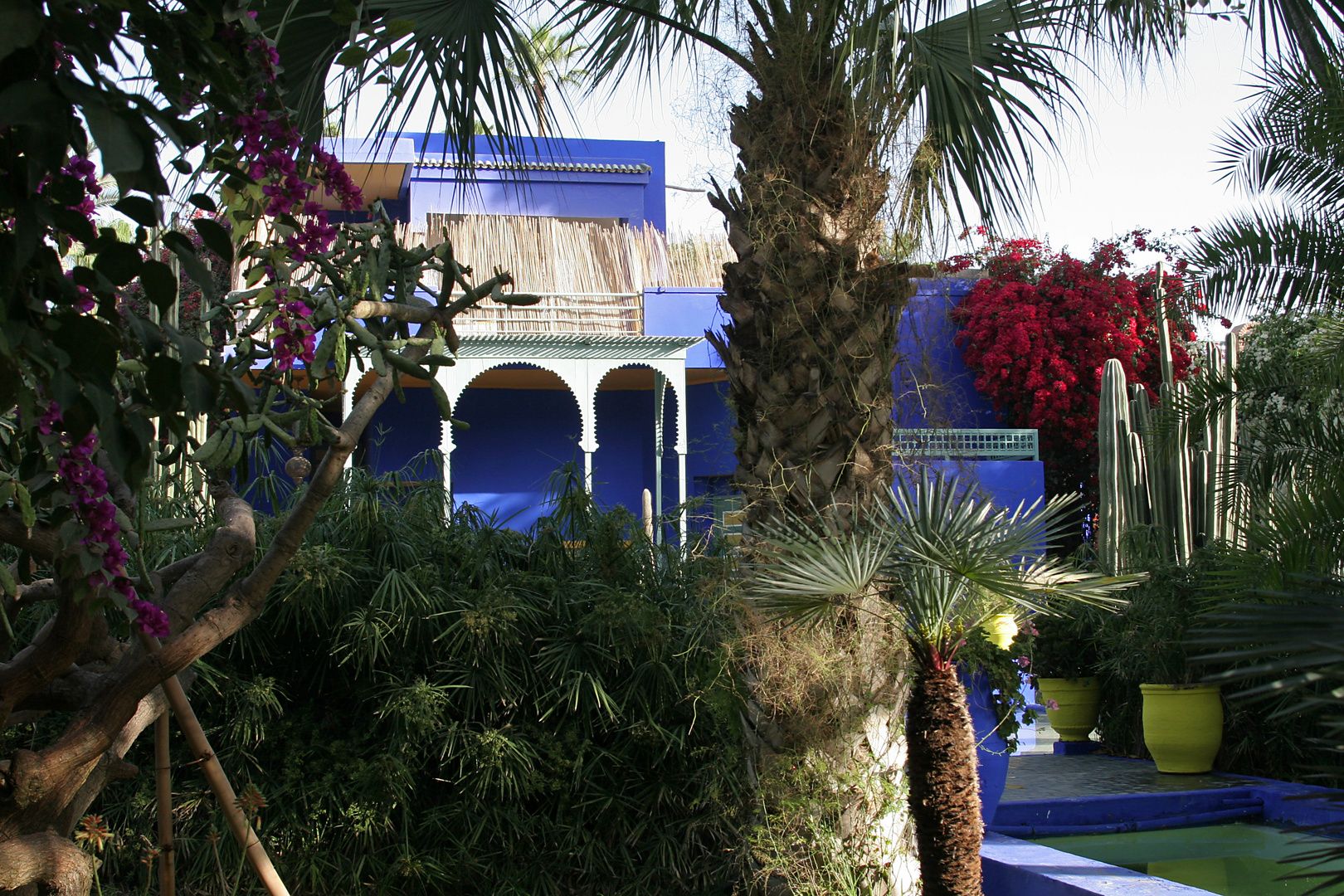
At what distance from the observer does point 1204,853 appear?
5.70m

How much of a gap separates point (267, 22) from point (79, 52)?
2.80 m

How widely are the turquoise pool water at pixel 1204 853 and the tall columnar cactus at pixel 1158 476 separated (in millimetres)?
2988

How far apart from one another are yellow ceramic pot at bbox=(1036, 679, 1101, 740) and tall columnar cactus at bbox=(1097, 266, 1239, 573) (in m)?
1.19

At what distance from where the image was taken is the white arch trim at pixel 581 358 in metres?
12.7

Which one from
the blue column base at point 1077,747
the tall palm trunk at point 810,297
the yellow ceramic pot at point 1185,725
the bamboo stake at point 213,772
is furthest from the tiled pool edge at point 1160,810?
the bamboo stake at point 213,772

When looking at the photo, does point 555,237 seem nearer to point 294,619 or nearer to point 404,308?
point 294,619

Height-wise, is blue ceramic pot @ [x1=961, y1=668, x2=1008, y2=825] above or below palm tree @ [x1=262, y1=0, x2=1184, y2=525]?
below

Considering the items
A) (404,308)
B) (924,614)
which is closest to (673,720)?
(924,614)

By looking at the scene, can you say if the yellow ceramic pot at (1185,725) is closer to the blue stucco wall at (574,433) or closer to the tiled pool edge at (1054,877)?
the tiled pool edge at (1054,877)

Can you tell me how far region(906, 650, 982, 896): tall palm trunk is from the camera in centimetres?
313

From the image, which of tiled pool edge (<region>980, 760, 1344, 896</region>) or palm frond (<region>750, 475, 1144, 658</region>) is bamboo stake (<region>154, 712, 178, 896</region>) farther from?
tiled pool edge (<region>980, 760, 1344, 896</region>)

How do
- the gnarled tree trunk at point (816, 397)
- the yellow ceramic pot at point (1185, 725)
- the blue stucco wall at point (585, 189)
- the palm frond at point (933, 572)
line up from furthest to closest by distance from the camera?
the blue stucco wall at point (585, 189) → the yellow ceramic pot at point (1185, 725) → the gnarled tree trunk at point (816, 397) → the palm frond at point (933, 572)

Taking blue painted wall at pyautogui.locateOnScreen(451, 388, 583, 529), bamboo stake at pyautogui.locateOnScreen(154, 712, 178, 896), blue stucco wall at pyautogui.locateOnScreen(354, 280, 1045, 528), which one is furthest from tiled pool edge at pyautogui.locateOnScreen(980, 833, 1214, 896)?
blue painted wall at pyautogui.locateOnScreen(451, 388, 583, 529)

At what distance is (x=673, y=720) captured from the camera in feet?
13.6
